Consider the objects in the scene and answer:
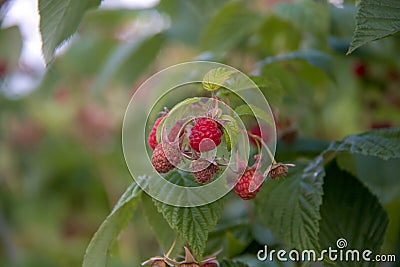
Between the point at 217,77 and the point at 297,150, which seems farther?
the point at 297,150

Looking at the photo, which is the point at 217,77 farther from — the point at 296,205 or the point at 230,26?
the point at 230,26

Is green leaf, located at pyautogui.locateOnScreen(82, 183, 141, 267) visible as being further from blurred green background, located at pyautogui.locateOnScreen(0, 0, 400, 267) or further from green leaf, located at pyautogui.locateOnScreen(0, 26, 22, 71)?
green leaf, located at pyautogui.locateOnScreen(0, 26, 22, 71)

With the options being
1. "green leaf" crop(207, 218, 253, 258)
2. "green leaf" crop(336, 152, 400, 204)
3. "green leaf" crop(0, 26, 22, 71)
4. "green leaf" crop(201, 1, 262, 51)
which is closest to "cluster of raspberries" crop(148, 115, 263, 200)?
"green leaf" crop(207, 218, 253, 258)

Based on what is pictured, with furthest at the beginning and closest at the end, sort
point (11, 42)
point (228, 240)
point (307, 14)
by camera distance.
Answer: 1. point (11, 42)
2. point (307, 14)
3. point (228, 240)

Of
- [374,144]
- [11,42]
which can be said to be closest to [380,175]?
[374,144]

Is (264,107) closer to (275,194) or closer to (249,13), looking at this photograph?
(275,194)

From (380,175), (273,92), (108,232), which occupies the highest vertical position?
(273,92)
